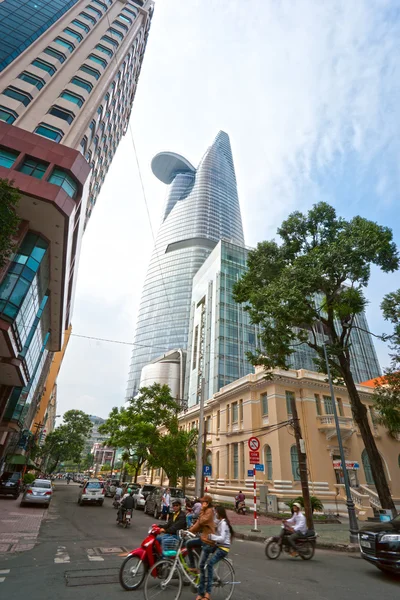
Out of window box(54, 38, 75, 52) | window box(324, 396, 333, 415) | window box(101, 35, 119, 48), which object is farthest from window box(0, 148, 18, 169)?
window box(324, 396, 333, 415)

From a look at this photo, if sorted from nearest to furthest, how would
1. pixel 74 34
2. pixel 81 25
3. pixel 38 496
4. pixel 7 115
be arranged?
1. pixel 38 496
2. pixel 7 115
3. pixel 74 34
4. pixel 81 25

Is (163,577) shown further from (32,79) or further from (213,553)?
(32,79)

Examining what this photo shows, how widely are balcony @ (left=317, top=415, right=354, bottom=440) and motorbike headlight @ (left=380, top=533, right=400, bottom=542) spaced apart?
18.6 metres

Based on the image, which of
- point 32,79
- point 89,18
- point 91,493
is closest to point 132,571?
point 91,493

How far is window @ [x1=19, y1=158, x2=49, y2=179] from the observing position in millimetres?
19625

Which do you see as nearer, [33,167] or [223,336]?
[33,167]

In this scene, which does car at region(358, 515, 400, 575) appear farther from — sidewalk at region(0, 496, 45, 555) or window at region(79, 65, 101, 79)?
window at region(79, 65, 101, 79)

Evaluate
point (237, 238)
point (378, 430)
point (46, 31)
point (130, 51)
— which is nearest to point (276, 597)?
point (378, 430)

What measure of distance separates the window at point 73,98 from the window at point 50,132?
15.7 feet

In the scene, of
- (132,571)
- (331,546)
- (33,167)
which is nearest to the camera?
(132,571)

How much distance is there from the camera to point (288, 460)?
75.3 ft

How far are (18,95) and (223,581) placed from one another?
3438 cm

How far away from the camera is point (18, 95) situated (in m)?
26.8

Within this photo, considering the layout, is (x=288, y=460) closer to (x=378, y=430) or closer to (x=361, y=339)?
(x=378, y=430)
